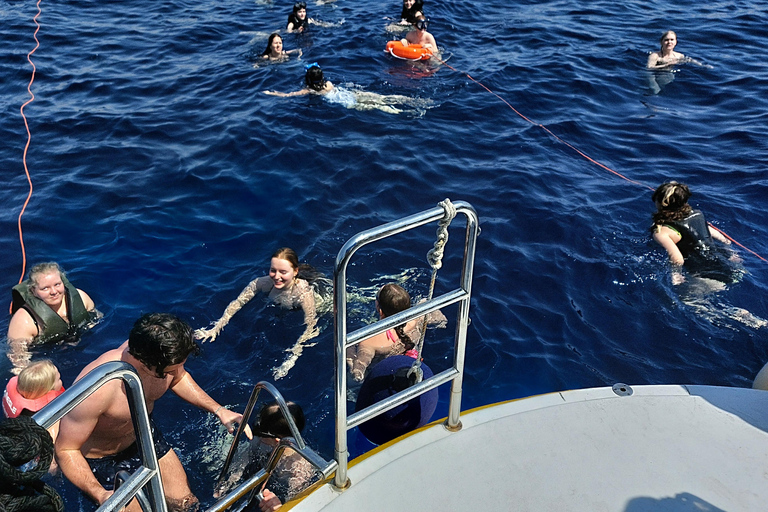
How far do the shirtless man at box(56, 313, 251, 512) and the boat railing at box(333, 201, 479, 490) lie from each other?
1079mm

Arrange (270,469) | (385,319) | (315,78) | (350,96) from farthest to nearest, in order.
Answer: (350,96) → (315,78) → (270,469) → (385,319)

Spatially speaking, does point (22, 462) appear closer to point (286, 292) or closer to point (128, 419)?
point (128, 419)

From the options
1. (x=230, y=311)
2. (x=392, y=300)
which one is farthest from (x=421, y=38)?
(x=392, y=300)

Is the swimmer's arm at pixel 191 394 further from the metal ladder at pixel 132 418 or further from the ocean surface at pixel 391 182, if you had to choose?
the metal ladder at pixel 132 418

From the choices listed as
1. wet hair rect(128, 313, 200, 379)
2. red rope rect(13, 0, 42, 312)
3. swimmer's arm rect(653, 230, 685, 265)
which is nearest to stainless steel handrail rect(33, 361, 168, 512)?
→ wet hair rect(128, 313, 200, 379)

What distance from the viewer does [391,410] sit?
11.3ft

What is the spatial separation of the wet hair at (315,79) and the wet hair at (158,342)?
24.0 ft

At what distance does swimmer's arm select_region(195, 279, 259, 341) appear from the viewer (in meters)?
5.55

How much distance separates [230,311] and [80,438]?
240 centimetres

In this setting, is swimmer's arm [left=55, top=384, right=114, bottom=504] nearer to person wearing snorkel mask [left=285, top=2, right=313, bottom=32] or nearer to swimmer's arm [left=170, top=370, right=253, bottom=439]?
swimmer's arm [left=170, top=370, right=253, bottom=439]

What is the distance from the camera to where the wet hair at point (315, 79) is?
32.5 feet

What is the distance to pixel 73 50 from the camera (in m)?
12.1

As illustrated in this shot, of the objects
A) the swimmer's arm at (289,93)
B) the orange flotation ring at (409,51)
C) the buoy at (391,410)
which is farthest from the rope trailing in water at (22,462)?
the orange flotation ring at (409,51)

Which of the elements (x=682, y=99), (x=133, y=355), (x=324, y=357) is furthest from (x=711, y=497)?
(x=682, y=99)
